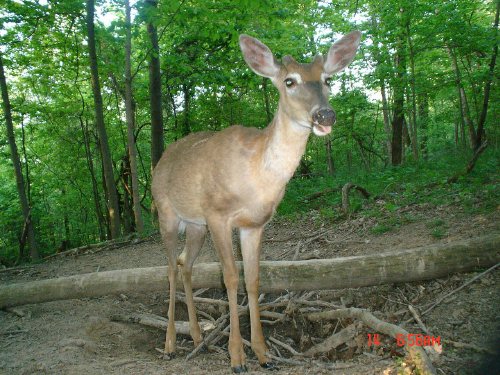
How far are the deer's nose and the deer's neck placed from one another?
1.01ft

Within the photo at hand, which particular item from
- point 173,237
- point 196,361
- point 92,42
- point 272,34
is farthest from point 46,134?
point 196,361

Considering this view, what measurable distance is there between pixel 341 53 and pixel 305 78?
0.56m

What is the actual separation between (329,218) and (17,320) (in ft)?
18.3

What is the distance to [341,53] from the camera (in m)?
3.59

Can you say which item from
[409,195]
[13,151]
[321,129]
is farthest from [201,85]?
[321,129]

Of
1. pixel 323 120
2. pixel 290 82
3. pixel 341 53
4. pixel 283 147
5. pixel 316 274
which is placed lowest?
pixel 316 274

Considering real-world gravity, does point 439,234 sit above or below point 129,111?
below

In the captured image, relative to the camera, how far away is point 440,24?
36.3 ft

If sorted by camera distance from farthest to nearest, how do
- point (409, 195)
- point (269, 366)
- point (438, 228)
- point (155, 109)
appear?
point (155, 109)
point (409, 195)
point (438, 228)
point (269, 366)

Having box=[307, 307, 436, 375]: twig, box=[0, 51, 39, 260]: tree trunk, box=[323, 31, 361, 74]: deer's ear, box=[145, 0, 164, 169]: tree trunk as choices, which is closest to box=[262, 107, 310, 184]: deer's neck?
box=[323, 31, 361, 74]: deer's ear

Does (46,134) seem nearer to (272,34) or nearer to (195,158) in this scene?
(272,34)

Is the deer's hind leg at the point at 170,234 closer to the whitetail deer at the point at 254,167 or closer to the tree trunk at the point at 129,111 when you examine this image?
the whitetail deer at the point at 254,167

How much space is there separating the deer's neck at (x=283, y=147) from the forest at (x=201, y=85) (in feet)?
1.36

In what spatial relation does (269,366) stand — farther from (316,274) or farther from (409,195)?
(409,195)
